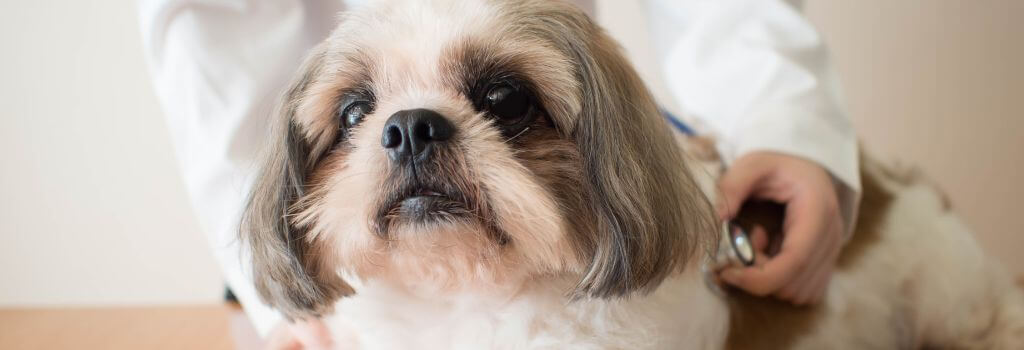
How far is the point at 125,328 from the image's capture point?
2.09 metres

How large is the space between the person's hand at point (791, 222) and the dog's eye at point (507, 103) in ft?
1.58

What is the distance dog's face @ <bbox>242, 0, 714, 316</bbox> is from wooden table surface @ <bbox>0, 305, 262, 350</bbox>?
107 cm

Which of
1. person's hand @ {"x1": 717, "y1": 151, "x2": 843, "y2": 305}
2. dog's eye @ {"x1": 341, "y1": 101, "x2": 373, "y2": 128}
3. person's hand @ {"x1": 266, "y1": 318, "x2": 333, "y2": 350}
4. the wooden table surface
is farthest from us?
the wooden table surface

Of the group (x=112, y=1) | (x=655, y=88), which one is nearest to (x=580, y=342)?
(x=655, y=88)

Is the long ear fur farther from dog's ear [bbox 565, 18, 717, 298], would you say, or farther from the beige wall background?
the beige wall background

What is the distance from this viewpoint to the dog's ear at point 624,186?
943 mm

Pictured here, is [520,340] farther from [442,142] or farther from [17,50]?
[17,50]

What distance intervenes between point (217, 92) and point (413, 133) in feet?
2.42

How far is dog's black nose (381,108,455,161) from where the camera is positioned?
2.89ft

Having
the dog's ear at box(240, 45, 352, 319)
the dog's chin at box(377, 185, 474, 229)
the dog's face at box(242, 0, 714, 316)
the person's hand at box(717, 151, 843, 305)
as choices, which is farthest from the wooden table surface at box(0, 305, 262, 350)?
the person's hand at box(717, 151, 843, 305)

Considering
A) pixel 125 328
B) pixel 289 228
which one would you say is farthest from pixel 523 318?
pixel 125 328

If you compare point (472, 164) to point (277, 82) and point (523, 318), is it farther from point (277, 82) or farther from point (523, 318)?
point (277, 82)

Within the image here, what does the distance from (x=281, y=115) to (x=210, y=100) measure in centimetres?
44

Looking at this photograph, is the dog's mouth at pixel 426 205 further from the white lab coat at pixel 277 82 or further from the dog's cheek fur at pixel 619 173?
the white lab coat at pixel 277 82
